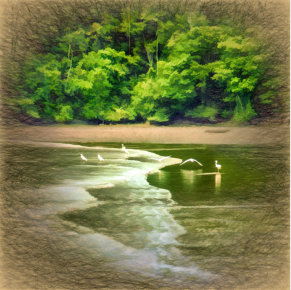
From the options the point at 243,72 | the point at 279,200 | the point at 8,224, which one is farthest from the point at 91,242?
the point at 243,72

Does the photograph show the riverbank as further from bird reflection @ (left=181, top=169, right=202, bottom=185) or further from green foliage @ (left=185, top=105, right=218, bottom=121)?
bird reflection @ (left=181, top=169, right=202, bottom=185)

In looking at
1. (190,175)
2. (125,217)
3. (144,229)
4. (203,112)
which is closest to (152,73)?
(203,112)

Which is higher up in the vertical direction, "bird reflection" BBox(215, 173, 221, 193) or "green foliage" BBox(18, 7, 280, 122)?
"green foliage" BBox(18, 7, 280, 122)

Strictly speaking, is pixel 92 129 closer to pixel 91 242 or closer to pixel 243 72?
pixel 243 72

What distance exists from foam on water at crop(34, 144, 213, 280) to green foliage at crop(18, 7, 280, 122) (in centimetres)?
1529

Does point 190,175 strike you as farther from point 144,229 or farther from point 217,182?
point 144,229

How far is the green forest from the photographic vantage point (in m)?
22.2

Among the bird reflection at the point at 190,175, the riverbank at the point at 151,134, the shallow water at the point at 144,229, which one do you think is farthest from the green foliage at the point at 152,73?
the shallow water at the point at 144,229

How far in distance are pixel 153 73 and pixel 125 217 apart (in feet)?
66.3

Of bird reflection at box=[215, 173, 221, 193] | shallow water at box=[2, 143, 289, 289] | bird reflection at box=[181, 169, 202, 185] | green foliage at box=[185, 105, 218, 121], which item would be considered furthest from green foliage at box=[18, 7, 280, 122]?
shallow water at box=[2, 143, 289, 289]

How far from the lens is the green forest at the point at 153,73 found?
22203 mm

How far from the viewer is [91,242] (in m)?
3.55

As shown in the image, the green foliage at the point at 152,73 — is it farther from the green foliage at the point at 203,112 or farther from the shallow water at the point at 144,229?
the shallow water at the point at 144,229

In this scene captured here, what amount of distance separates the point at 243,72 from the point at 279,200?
1818 centimetres
